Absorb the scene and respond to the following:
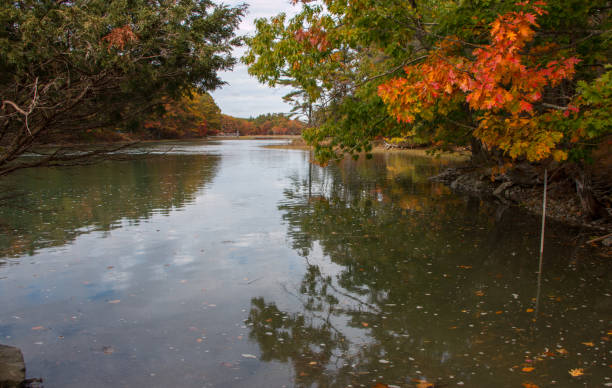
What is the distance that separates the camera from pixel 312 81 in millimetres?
10961

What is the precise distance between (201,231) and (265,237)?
2.00 metres

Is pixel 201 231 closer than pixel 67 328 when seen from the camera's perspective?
No

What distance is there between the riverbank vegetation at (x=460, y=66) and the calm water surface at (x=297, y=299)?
9.29ft

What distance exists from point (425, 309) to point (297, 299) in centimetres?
219

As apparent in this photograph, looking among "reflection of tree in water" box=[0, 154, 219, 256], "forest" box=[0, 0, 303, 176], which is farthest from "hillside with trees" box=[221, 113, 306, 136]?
"forest" box=[0, 0, 303, 176]

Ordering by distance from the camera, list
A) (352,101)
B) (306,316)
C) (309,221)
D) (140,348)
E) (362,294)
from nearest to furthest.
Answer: (140,348)
(306,316)
(362,294)
(352,101)
(309,221)

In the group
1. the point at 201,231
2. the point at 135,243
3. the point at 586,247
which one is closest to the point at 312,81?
the point at 201,231

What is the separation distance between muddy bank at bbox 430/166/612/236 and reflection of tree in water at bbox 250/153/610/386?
5.19ft

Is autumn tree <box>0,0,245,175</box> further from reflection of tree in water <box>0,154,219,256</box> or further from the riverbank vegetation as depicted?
the riverbank vegetation

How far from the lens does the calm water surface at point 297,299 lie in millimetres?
5488

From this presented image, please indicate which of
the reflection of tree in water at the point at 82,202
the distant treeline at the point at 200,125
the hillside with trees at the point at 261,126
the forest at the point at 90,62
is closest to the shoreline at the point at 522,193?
the distant treeline at the point at 200,125

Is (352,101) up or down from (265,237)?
up

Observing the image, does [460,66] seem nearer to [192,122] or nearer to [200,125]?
[192,122]

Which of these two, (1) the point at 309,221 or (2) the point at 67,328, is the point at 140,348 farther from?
(1) the point at 309,221
